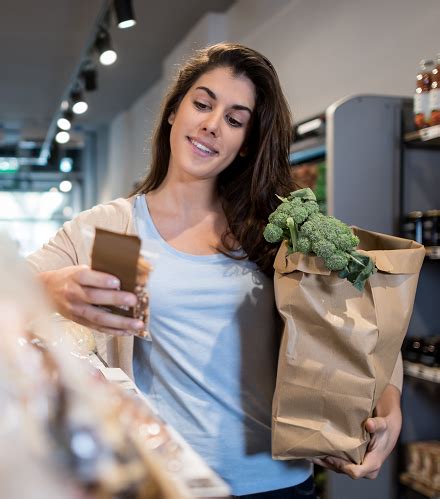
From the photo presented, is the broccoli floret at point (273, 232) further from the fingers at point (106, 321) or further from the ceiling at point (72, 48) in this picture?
the ceiling at point (72, 48)

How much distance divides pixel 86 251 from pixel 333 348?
58 centimetres

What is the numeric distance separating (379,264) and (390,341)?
178 mm

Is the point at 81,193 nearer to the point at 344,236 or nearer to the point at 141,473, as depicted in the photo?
the point at 344,236

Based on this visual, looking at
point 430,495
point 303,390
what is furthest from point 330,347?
point 430,495

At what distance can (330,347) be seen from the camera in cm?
143

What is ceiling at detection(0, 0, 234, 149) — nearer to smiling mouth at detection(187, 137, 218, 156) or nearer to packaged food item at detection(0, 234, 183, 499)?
smiling mouth at detection(187, 137, 218, 156)

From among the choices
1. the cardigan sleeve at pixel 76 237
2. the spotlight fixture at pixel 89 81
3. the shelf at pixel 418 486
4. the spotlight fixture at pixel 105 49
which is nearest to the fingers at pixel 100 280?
the cardigan sleeve at pixel 76 237

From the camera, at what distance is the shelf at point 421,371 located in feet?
9.00

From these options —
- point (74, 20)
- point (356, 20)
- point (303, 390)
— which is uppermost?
point (74, 20)

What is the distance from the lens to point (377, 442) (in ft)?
4.98

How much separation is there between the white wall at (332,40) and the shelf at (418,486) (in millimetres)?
1964

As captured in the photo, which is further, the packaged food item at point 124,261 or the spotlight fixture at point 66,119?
the spotlight fixture at point 66,119

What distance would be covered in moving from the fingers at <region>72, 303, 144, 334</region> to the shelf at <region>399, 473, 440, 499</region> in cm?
237

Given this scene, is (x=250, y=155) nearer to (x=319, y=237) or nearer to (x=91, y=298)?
(x=319, y=237)
